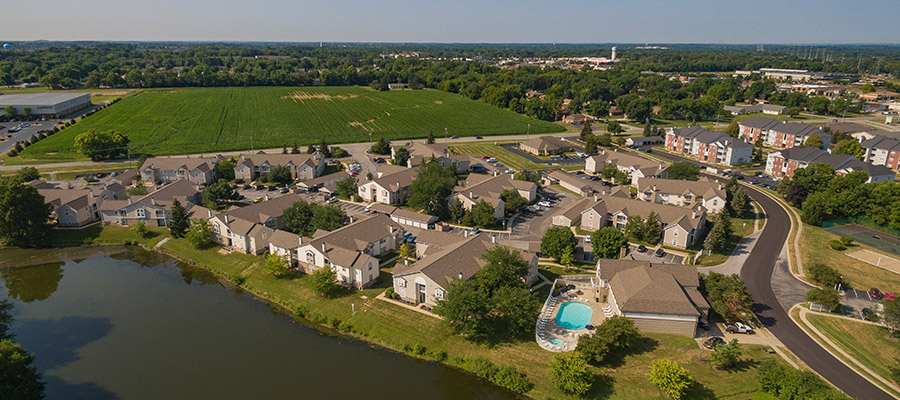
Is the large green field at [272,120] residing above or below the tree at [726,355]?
above

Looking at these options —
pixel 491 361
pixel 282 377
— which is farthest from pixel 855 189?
pixel 282 377

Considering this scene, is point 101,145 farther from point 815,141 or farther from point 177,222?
point 815,141

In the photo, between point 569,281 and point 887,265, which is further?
point 887,265

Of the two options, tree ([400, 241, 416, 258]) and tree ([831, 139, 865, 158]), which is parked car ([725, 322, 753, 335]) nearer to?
tree ([400, 241, 416, 258])

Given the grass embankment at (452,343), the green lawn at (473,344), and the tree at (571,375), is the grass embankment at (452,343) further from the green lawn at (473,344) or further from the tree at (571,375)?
the tree at (571,375)

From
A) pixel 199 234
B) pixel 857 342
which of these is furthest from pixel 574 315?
pixel 199 234

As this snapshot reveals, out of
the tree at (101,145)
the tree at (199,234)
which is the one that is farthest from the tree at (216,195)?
the tree at (101,145)

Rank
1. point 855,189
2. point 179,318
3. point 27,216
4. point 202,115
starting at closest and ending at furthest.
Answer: point 179,318, point 27,216, point 855,189, point 202,115

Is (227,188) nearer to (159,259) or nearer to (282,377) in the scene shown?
(159,259)
